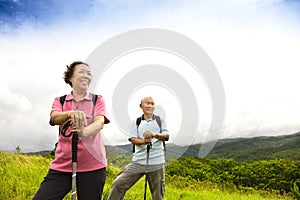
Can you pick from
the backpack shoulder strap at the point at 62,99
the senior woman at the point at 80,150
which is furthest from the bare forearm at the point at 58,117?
the backpack shoulder strap at the point at 62,99

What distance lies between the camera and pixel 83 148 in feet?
10.8

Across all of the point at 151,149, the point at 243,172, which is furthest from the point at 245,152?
the point at 151,149

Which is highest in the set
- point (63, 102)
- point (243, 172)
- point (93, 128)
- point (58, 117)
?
point (63, 102)

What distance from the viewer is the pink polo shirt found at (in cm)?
325

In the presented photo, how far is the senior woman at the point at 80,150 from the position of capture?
318cm

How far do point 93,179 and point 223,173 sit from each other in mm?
19595

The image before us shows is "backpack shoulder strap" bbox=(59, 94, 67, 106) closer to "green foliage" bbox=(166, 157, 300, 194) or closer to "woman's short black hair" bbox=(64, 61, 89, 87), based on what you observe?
"woman's short black hair" bbox=(64, 61, 89, 87)

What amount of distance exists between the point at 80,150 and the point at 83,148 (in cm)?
3

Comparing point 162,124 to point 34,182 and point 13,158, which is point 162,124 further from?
point 13,158

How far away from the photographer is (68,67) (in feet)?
11.4

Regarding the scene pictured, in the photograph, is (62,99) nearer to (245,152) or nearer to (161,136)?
(161,136)

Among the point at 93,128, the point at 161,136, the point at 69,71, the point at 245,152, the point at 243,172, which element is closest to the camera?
the point at 93,128

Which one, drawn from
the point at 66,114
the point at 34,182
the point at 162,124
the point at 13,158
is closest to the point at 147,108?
the point at 162,124

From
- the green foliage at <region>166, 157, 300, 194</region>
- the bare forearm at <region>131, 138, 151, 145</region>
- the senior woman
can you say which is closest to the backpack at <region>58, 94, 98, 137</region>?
the senior woman
